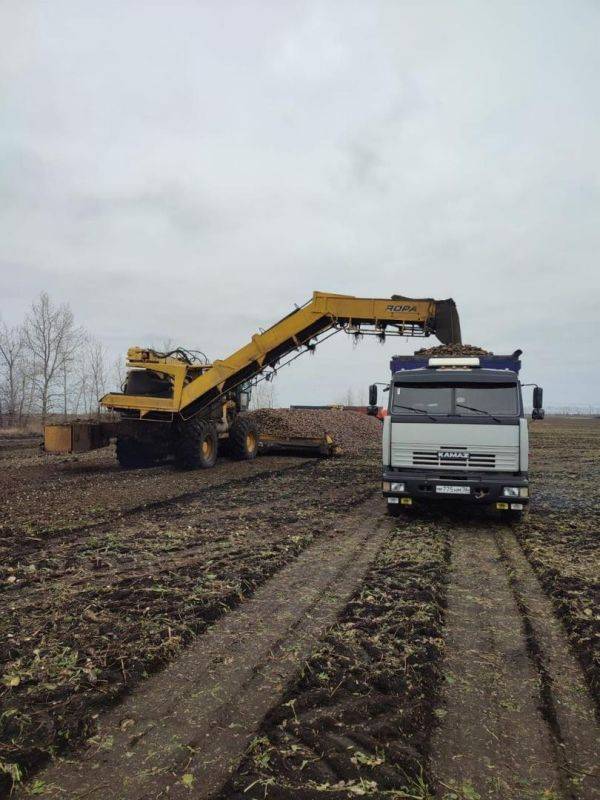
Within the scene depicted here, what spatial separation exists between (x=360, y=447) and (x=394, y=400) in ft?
54.9

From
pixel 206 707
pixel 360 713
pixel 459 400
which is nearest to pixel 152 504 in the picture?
pixel 459 400

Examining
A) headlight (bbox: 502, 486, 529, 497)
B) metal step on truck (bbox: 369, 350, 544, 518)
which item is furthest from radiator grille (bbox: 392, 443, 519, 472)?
headlight (bbox: 502, 486, 529, 497)

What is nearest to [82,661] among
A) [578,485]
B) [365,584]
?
[365,584]

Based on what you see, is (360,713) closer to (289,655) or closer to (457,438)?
(289,655)

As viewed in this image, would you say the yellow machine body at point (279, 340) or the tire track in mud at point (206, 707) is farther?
the yellow machine body at point (279, 340)

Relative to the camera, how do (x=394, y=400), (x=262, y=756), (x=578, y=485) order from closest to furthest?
(x=262, y=756) → (x=394, y=400) → (x=578, y=485)

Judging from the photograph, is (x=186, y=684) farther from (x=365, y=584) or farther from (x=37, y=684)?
(x=365, y=584)

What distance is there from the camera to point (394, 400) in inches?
356

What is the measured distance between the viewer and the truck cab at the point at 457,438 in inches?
320

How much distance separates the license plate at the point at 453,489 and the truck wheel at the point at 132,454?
1031cm

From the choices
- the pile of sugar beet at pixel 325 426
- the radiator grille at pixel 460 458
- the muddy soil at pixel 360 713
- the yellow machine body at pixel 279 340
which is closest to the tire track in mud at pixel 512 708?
the muddy soil at pixel 360 713

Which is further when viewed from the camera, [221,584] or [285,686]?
[221,584]

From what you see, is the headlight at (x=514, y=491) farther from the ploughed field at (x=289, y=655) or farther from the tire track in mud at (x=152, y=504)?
the tire track in mud at (x=152, y=504)

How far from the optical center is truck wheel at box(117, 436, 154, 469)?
51.4 ft
